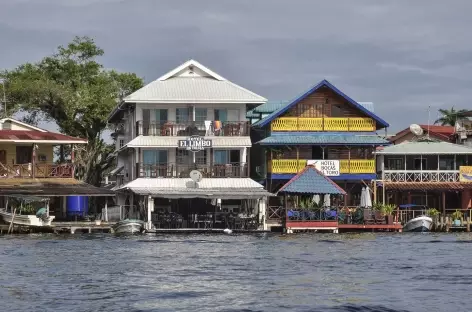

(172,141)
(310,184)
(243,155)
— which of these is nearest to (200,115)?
(172,141)

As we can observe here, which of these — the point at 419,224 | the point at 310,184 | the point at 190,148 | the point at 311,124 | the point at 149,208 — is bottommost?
the point at 419,224

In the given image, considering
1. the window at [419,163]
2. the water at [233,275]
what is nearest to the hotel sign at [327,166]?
the window at [419,163]

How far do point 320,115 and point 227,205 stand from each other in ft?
27.3

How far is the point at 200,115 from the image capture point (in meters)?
63.8

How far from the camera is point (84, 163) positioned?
245 feet

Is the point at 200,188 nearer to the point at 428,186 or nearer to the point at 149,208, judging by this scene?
the point at 149,208

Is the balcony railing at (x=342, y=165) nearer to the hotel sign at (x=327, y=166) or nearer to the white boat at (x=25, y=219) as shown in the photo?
the hotel sign at (x=327, y=166)

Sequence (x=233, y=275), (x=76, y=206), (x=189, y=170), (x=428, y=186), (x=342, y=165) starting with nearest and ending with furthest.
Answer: (x=233, y=275)
(x=76, y=206)
(x=189, y=170)
(x=342, y=165)
(x=428, y=186)

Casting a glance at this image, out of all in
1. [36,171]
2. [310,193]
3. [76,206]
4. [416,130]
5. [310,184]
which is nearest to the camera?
[310,193]

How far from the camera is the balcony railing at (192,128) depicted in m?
62.6

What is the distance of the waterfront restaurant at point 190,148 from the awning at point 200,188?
0.06m

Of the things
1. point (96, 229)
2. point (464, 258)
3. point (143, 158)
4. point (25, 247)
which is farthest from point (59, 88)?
point (464, 258)

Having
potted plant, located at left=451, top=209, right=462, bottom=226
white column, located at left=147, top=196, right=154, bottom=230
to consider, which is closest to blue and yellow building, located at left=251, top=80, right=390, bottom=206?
potted plant, located at left=451, top=209, right=462, bottom=226

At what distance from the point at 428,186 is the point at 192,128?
16894 millimetres
